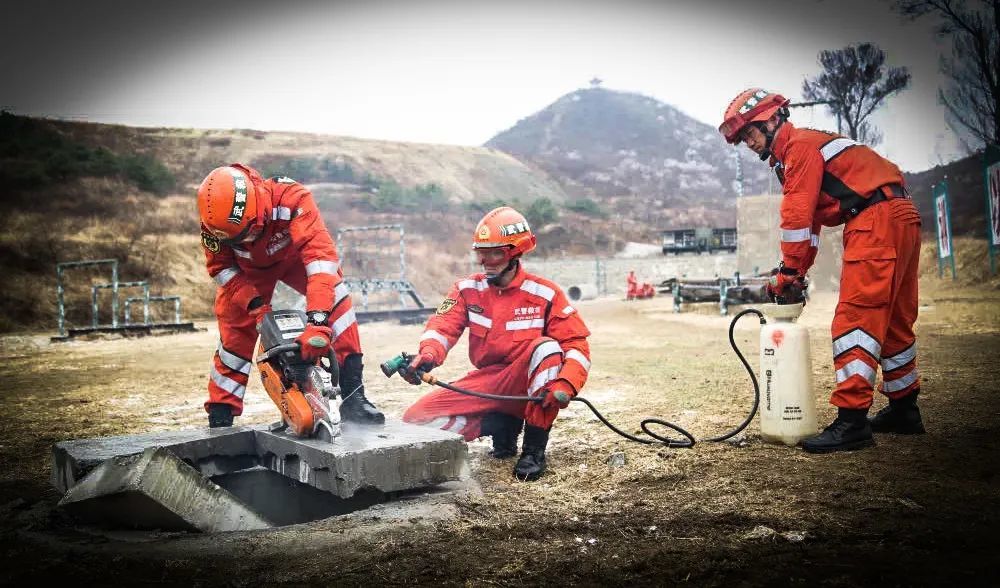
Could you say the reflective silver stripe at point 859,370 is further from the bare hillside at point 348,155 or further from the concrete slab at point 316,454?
the bare hillside at point 348,155

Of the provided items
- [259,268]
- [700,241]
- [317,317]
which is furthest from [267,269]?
[700,241]

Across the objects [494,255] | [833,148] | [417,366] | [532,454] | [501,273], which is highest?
[833,148]

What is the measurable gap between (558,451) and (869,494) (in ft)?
6.18

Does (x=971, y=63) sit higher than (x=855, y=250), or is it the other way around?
(x=971, y=63)

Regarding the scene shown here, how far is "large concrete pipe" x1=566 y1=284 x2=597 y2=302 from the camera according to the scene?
29.2 m

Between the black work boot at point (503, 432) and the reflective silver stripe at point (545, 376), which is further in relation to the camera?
the black work boot at point (503, 432)

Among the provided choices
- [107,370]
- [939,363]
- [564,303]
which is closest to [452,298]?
[564,303]

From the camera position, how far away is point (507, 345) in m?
4.41

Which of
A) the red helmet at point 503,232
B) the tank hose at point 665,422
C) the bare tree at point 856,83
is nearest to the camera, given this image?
the tank hose at point 665,422

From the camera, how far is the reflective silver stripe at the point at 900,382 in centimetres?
437

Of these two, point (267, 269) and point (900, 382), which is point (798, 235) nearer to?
point (900, 382)

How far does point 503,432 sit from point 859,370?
82.5 inches

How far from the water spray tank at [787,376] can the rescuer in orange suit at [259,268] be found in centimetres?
231

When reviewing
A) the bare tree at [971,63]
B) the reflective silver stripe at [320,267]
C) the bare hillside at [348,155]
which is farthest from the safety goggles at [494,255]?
the bare hillside at [348,155]
